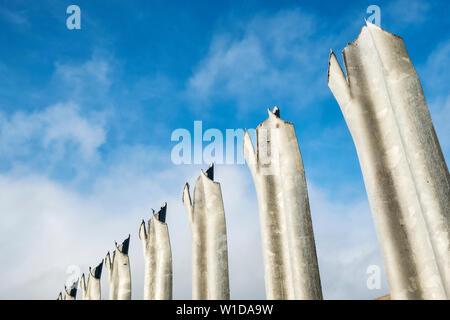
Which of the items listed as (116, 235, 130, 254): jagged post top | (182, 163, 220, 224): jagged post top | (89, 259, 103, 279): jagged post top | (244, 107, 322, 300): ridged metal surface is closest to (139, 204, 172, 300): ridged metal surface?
(182, 163, 220, 224): jagged post top

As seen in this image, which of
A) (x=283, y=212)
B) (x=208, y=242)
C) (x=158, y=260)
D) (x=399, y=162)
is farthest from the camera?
(x=158, y=260)

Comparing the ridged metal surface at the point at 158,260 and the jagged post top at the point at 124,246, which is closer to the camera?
the ridged metal surface at the point at 158,260

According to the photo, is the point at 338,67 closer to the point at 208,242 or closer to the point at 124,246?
the point at 208,242

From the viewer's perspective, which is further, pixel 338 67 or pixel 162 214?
pixel 162 214

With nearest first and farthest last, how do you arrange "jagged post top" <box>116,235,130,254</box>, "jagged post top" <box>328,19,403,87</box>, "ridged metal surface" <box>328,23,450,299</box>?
"ridged metal surface" <box>328,23,450,299</box> → "jagged post top" <box>328,19,403,87</box> → "jagged post top" <box>116,235,130,254</box>

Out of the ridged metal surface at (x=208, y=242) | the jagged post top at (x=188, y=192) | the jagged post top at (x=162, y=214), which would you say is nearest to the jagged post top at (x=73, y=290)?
the jagged post top at (x=162, y=214)

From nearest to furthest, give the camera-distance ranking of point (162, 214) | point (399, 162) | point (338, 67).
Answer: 1. point (399, 162)
2. point (338, 67)
3. point (162, 214)

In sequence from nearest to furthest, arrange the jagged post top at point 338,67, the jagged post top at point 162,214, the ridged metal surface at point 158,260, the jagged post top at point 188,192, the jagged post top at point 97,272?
1. the jagged post top at point 338,67
2. the jagged post top at point 188,192
3. the ridged metal surface at point 158,260
4. the jagged post top at point 162,214
5. the jagged post top at point 97,272

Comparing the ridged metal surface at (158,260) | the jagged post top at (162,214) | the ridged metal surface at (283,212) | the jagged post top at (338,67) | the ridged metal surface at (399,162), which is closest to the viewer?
the ridged metal surface at (399,162)

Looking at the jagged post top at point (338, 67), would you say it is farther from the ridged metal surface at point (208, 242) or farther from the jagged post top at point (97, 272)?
the jagged post top at point (97, 272)

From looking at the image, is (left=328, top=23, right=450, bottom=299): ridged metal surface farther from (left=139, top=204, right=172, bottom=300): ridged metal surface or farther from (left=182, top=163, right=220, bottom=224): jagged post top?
(left=139, top=204, right=172, bottom=300): ridged metal surface

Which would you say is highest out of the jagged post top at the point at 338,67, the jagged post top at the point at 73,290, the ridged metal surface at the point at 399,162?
the jagged post top at the point at 73,290

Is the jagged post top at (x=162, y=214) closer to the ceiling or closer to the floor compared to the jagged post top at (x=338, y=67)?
closer to the ceiling

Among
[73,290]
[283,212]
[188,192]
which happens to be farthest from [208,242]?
[73,290]
